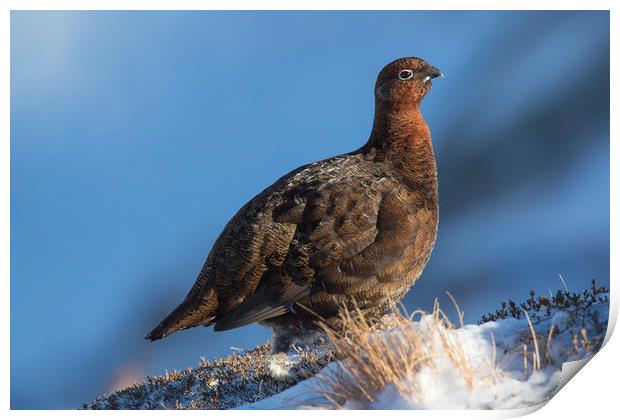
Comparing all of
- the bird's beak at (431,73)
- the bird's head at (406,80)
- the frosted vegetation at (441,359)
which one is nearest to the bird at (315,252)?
the frosted vegetation at (441,359)

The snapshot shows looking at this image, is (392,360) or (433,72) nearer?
(392,360)

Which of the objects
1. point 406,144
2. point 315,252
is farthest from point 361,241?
point 406,144

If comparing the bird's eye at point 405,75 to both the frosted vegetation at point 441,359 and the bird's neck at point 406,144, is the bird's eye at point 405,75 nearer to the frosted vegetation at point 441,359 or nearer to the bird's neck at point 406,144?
the bird's neck at point 406,144

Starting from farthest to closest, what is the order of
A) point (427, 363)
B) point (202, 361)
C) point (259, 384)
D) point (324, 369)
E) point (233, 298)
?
point (202, 361) → point (259, 384) → point (233, 298) → point (324, 369) → point (427, 363)

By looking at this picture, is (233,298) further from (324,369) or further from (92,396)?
(92,396)

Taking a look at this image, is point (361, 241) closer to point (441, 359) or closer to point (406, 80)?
point (441, 359)
